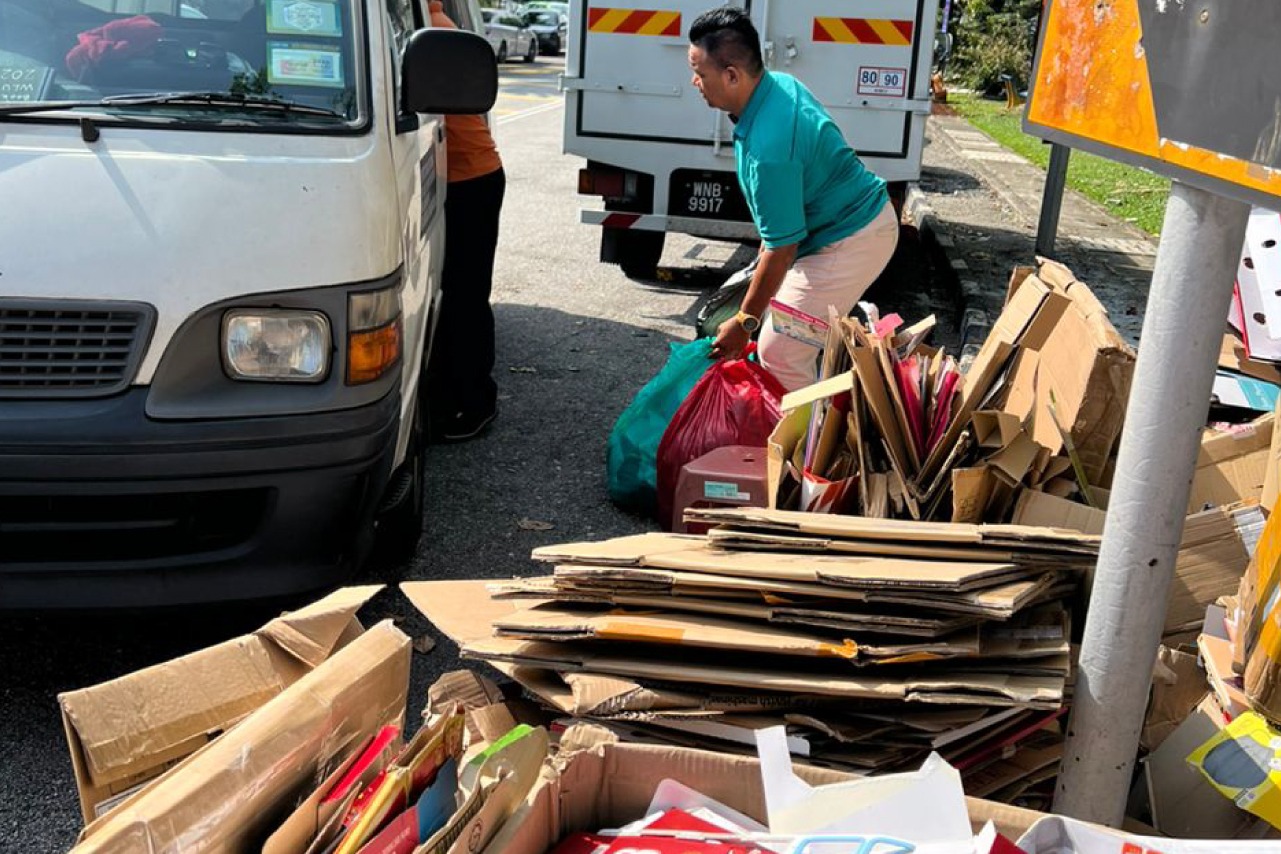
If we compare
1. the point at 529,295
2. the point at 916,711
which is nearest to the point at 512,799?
the point at 916,711

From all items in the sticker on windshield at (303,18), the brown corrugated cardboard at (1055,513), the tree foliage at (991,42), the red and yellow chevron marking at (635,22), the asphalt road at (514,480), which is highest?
the tree foliage at (991,42)

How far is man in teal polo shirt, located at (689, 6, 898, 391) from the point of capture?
4.44 meters

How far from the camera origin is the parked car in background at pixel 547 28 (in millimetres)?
43938

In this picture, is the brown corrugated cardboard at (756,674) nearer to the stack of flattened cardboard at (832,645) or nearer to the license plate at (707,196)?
the stack of flattened cardboard at (832,645)

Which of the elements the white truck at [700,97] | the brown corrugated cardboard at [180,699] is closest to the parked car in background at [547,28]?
the white truck at [700,97]

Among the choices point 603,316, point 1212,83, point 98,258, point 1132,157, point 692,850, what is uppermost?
point 1212,83

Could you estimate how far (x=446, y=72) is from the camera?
385 cm

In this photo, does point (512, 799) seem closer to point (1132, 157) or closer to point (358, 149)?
point (1132, 157)

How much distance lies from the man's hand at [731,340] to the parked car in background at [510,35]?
106ft

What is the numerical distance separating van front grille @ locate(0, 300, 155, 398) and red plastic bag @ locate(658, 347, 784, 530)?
6.88 ft

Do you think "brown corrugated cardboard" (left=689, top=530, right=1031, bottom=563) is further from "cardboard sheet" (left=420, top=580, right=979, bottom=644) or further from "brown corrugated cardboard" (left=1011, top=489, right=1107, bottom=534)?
"brown corrugated cardboard" (left=1011, top=489, right=1107, bottom=534)

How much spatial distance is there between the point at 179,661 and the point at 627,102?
6050mm

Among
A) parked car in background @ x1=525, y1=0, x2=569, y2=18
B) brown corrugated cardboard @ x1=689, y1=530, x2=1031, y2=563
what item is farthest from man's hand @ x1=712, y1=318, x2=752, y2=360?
parked car in background @ x1=525, y1=0, x2=569, y2=18

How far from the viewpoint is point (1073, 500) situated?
338cm
